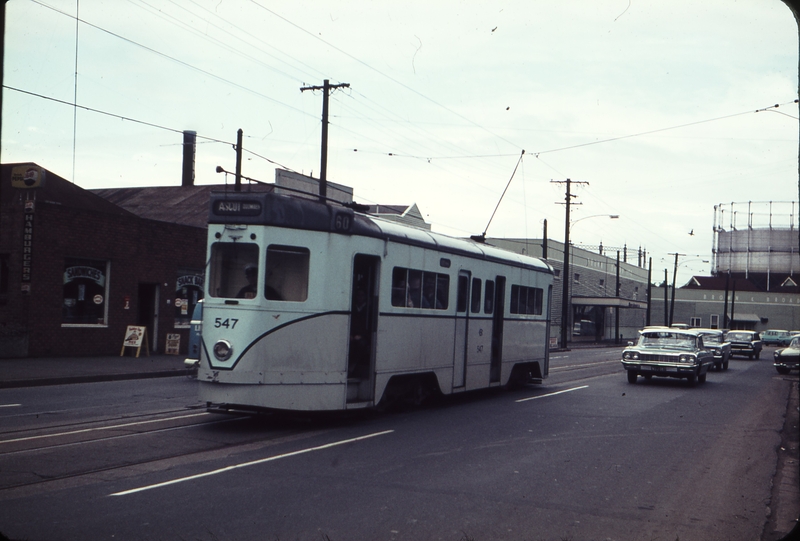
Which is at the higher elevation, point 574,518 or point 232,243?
point 232,243

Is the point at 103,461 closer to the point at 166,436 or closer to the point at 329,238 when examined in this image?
the point at 166,436

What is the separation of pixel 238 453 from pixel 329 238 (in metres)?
3.54

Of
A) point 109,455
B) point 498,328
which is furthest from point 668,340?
point 109,455

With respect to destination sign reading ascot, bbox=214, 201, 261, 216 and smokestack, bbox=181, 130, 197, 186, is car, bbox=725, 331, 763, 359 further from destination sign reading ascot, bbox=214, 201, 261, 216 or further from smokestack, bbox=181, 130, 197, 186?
destination sign reading ascot, bbox=214, 201, 261, 216

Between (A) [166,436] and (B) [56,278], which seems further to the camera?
(B) [56,278]

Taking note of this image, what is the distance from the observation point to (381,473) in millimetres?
8281

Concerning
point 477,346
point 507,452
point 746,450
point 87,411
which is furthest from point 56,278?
point 746,450

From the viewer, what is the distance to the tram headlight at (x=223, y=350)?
10547mm

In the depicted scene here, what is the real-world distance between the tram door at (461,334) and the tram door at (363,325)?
307 centimetres

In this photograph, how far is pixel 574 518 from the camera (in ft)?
22.2

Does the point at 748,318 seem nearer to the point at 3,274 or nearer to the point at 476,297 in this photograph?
the point at 476,297

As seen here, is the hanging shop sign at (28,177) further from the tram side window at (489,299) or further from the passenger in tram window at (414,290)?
the passenger in tram window at (414,290)

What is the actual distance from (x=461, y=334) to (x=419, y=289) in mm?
2036

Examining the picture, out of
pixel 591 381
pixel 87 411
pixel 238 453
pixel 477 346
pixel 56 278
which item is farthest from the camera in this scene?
pixel 56 278
